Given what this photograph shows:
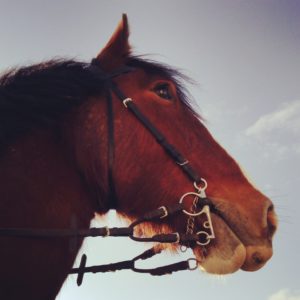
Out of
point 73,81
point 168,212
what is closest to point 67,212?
point 168,212

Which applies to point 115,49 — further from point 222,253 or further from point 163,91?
point 222,253

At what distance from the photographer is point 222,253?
10.4ft

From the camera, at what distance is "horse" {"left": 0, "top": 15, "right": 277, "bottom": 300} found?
2.93m

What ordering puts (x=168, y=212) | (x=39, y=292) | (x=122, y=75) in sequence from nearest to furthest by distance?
(x=39, y=292)
(x=168, y=212)
(x=122, y=75)

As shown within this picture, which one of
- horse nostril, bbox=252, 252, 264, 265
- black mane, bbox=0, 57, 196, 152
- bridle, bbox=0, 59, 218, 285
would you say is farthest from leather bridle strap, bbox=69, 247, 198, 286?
black mane, bbox=0, 57, 196, 152

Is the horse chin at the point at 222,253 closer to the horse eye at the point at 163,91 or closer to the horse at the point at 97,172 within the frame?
the horse at the point at 97,172

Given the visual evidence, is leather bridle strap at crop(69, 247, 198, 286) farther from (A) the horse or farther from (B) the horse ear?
(B) the horse ear

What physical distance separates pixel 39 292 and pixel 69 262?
336mm

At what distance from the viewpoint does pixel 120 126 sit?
3.51 m

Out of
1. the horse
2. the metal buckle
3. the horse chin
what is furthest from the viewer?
the metal buckle

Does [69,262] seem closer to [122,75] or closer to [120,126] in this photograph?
[120,126]

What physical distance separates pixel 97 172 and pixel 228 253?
132 centimetres

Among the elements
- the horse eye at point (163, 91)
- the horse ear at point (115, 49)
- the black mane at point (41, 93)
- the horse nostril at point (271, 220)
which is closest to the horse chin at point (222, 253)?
the horse nostril at point (271, 220)

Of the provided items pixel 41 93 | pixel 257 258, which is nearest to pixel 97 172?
pixel 41 93
